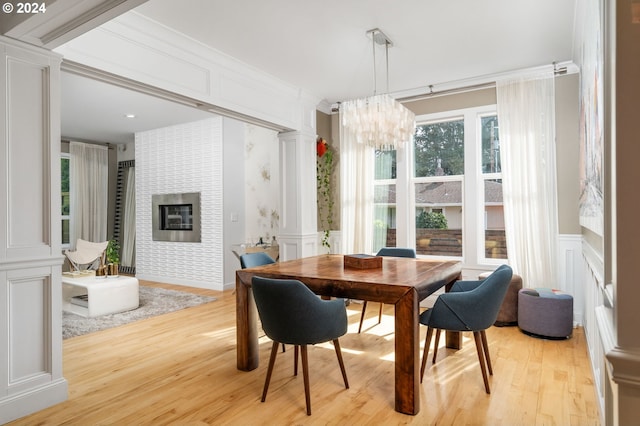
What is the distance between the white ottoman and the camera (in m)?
4.44

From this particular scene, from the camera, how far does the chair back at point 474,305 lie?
2.41 metres

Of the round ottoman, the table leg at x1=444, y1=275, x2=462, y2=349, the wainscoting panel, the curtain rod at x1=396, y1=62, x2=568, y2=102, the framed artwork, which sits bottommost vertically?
the table leg at x1=444, y1=275, x2=462, y2=349

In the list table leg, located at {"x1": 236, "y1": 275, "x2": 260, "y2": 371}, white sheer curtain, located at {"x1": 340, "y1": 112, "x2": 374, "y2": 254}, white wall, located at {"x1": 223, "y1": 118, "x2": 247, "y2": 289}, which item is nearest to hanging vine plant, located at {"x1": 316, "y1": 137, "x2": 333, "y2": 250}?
white sheer curtain, located at {"x1": 340, "y1": 112, "x2": 374, "y2": 254}

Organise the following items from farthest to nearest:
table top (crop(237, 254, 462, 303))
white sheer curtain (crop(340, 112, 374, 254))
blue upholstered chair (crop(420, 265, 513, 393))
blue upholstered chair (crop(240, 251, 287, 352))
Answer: white sheer curtain (crop(340, 112, 374, 254)), blue upholstered chair (crop(240, 251, 287, 352)), blue upholstered chair (crop(420, 265, 513, 393)), table top (crop(237, 254, 462, 303))

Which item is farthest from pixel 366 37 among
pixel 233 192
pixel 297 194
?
pixel 233 192

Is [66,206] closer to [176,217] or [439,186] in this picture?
[176,217]

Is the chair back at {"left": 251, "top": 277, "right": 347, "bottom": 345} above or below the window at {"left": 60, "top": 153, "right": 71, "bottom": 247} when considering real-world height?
below

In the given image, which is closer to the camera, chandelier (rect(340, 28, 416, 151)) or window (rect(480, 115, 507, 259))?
chandelier (rect(340, 28, 416, 151))

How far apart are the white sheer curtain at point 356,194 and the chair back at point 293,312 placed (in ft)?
9.02

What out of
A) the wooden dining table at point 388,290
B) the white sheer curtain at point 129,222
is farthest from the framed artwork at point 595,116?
the white sheer curtain at point 129,222

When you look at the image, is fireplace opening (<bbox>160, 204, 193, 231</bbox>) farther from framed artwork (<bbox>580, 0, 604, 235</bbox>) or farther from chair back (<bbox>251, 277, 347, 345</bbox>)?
framed artwork (<bbox>580, 0, 604, 235</bbox>)

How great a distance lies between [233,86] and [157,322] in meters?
2.68

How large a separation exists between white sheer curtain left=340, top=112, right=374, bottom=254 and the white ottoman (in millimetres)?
2784

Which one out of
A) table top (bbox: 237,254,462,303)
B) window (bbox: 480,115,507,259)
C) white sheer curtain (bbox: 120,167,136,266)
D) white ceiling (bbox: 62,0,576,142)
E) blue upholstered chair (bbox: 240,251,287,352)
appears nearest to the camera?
table top (bbox: 237,254,462,303)
